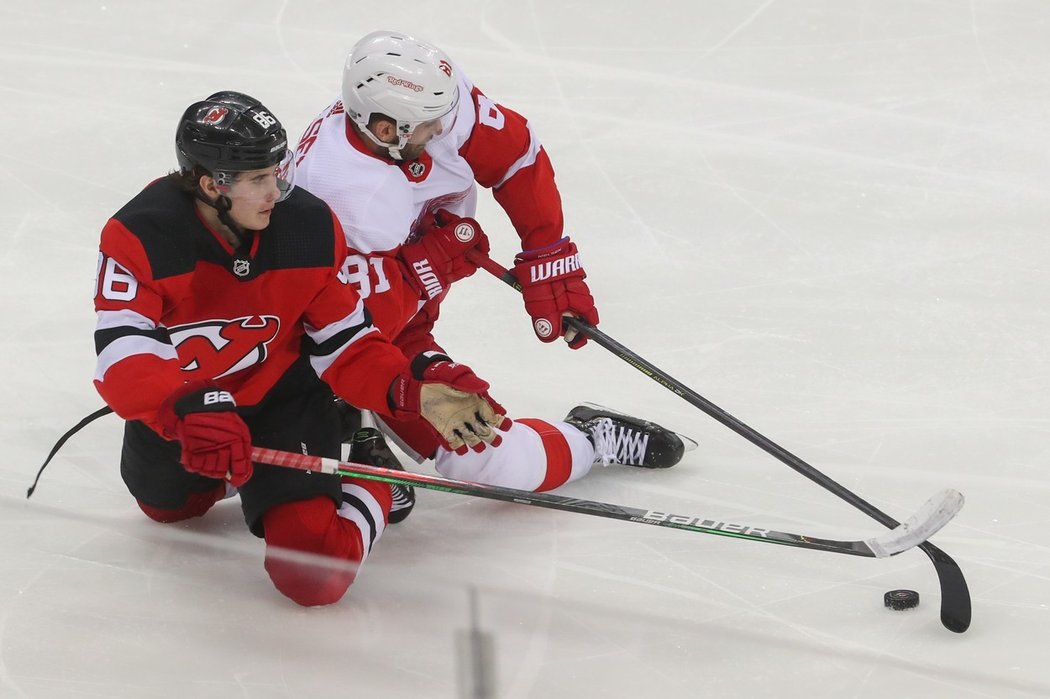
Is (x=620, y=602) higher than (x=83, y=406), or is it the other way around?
(x=620, y=602)

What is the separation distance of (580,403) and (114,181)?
1988 mm

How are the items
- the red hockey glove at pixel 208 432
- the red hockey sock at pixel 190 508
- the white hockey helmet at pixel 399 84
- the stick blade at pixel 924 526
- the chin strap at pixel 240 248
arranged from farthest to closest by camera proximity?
the red hockey sock at pixel 190 508 → the white hockey helmet at pixel 399 84 → the stick blade at pixel 924 526 → the chin strap at pixel 240 248 → the red hockey glove at pixel 208 432

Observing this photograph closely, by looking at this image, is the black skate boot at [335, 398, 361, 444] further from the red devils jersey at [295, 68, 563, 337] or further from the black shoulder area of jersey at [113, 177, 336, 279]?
the black shoulder area of jersey at [113, 177, 336, 279]

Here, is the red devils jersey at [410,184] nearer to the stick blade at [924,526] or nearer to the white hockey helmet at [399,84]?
the white hockey helmet at [399,84]

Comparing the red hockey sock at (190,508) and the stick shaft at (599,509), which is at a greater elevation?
the stick shaft at (599,509)

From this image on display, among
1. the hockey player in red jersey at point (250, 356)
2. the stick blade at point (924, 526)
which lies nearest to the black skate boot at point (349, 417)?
the hockey player in red jersey at point (250, 356)

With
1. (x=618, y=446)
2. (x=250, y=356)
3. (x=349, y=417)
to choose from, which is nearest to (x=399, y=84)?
(x=250, y=356)

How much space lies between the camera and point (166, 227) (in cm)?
261

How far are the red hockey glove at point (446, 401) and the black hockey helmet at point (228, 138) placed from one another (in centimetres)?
52

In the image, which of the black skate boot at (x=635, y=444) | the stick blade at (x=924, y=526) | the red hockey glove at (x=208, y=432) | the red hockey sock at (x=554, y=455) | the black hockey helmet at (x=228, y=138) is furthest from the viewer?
the black skate boot at (x=635, y=444)

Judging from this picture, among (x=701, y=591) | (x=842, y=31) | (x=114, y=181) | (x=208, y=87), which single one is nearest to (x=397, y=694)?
(x=701, y=591)

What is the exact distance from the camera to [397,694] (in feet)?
8.11

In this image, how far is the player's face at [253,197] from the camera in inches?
102

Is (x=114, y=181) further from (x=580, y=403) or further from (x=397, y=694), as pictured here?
(x=397, y=694)
